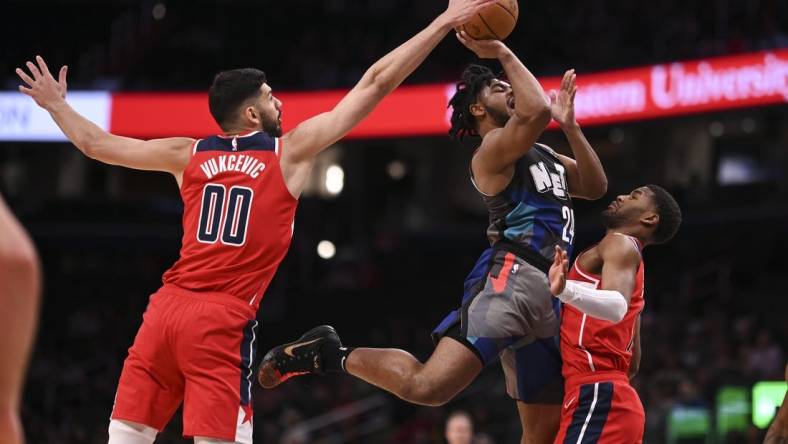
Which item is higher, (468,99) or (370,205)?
(370,205)

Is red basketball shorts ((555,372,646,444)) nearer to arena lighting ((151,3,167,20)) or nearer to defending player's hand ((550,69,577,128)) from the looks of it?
defending player's hand ((550,69,577,128))

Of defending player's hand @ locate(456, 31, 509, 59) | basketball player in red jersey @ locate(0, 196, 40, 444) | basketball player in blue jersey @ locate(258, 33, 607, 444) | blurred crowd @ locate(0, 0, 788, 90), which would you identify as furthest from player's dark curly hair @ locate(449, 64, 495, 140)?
blurred crowd @ locate(0, 0, 788, 90)

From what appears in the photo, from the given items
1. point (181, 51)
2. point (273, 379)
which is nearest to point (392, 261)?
point (181, 51)

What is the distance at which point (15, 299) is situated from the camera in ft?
7.10

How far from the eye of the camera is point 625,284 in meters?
4.95

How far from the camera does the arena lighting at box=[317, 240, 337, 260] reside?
2136 centimetres

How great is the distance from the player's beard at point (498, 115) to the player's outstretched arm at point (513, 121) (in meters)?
Result: 0.23

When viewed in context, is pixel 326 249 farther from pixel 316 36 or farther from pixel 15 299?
pixel 15 299

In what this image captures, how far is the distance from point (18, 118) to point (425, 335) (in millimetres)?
6750

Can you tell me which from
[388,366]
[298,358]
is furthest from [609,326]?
[298,358]

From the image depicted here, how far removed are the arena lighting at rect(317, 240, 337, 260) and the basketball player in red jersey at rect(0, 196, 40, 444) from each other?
19.1 metres

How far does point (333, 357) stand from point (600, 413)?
127 cm

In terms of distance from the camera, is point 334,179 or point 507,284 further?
point 334,179

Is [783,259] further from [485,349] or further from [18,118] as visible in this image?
[485,349]
